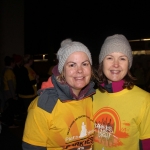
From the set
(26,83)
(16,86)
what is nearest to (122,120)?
(26,83)

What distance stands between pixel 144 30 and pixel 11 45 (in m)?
10.3

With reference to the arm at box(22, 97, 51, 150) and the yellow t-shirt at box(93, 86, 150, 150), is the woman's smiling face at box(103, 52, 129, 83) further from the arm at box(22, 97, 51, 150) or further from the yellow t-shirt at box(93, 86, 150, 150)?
the arm at box(22, 97, 51, 150)

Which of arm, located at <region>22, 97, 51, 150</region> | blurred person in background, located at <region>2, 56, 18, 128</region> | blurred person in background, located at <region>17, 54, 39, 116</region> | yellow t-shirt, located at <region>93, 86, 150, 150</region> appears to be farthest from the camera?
blurred person in background, located at <region>2, 56, 18, 128</region>

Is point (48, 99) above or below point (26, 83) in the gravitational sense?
above

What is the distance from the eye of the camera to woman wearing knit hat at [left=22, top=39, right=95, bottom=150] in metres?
1.79

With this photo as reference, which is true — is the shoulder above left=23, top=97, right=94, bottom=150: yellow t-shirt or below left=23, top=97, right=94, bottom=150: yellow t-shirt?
above

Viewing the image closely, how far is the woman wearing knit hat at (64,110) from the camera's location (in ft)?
5.87

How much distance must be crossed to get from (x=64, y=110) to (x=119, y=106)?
493 mm

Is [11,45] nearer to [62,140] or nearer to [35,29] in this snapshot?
[62,140]

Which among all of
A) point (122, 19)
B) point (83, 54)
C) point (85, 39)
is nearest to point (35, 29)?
point (85, 39)

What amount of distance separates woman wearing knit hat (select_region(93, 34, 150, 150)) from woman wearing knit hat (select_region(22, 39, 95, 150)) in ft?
0.41

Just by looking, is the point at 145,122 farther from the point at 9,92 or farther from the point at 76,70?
the point at 9,92

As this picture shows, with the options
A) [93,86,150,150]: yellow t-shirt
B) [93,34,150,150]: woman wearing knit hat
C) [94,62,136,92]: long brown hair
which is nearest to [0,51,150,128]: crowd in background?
[94,62,136,92]: long brown hair

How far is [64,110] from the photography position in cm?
188
